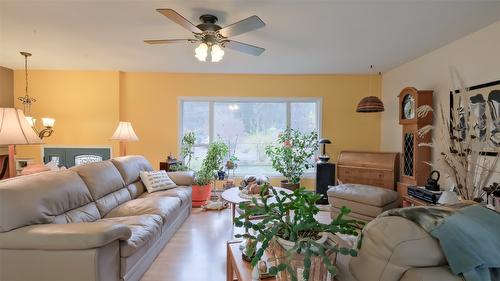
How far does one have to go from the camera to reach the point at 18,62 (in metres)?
4.22

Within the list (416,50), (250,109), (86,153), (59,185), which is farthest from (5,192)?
(416,50)

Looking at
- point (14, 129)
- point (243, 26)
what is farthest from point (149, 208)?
point (243, 26)

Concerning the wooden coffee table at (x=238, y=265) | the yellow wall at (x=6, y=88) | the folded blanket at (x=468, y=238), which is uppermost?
the yellow wall at (x=6, y=88)

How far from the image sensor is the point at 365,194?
3.32 metres

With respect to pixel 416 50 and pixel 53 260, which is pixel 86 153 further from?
pixel 416 50

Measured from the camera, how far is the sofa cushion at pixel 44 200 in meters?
1.77

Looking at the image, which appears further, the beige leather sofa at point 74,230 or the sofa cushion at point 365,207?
the sofa cushion at point 365,207

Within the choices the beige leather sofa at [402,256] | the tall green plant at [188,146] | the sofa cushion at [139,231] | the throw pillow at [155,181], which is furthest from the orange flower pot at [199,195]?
the beige leather sofa at [402,256]

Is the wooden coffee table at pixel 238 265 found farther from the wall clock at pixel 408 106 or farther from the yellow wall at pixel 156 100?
the yellow wall at pixel 156 100

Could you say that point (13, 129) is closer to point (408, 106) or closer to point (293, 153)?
point (293, 153)

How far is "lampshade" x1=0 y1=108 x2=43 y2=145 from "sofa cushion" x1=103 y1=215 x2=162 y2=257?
949mm

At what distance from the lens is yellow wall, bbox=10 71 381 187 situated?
15.7ft

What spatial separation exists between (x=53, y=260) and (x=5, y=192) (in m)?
0.58

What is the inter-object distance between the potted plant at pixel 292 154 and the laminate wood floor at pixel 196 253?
3.76 feet
